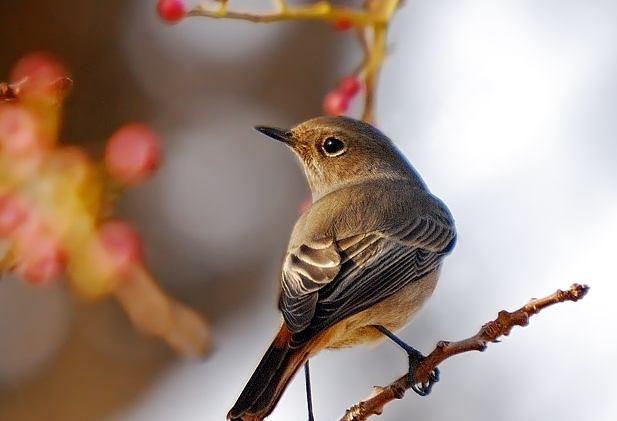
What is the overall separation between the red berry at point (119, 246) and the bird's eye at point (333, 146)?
3.74 feet

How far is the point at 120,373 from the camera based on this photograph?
4078 mm

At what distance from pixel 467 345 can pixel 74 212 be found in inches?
34.3

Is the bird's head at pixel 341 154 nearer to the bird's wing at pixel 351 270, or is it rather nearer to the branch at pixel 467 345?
the bird's wing at pixel 351 270

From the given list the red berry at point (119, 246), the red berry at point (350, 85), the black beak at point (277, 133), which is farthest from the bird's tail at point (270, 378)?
the black beak at point (277, 133)

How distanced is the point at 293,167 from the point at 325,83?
1.58 feet

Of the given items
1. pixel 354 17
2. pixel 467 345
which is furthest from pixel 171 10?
pixel 467 345

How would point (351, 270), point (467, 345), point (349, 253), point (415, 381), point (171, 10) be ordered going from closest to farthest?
1. point (467, 345)
2. point (415, 381)
3. point (171, 10)
4. point (351, 270)
5. point (349, 253)

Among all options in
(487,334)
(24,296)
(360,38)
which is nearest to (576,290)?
(487,334)

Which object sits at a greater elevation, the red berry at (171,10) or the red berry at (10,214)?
the red berry at (171,10)

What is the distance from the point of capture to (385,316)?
9.24ft

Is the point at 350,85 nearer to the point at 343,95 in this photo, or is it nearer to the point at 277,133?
the point at 343,95

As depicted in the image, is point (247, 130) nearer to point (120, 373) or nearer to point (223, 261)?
point (223, 261)

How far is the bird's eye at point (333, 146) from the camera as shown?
346 cm

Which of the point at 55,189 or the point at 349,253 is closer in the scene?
the point at 55,189
